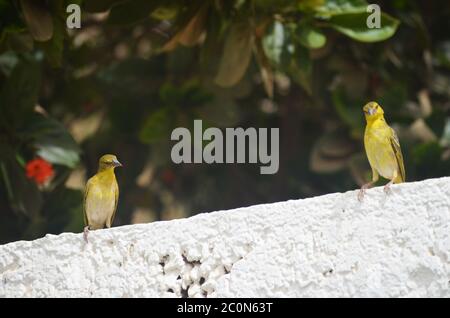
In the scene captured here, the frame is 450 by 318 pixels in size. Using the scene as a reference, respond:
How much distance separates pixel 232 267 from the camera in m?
2.95

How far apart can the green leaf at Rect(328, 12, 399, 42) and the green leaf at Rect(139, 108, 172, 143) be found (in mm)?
1112

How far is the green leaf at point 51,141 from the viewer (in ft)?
15.0

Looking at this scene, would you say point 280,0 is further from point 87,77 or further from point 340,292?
point 340,292

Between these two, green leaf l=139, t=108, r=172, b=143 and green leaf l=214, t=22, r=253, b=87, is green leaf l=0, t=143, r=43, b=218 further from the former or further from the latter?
green leaf l=214, t=22, r=253, b=87

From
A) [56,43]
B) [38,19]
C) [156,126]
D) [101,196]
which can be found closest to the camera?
[101,196]

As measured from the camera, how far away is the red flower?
15.1 feet

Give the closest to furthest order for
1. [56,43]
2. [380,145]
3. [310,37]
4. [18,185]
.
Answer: [380,145] → [56,43] → [310,37] → [18,185]

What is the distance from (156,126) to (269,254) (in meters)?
2.25

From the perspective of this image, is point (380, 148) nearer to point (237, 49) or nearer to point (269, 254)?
point (269, 254)

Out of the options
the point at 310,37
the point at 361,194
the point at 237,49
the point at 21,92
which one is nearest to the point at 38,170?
the point at 21,92

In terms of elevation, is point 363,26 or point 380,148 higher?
point 363,26

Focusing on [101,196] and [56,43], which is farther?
[56,43]

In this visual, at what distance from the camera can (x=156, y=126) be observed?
5078 millimetres
